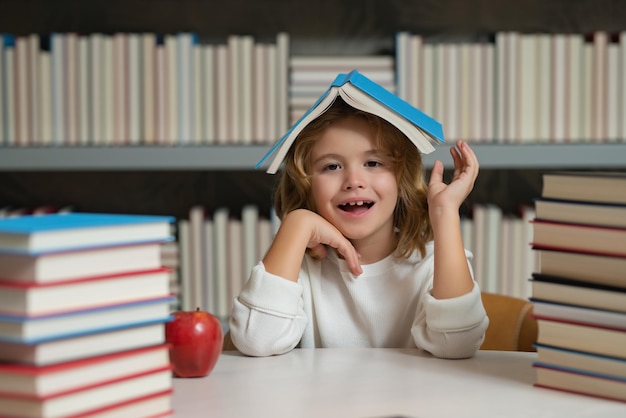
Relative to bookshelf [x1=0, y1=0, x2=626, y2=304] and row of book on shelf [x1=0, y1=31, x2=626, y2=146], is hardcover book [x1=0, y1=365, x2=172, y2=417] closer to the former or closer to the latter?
row of book on shelf [x1=0, y1=31, x2=626, y2=146]

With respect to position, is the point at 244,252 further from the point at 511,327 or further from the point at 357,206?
the point at 511,327

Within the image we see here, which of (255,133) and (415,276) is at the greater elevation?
(255,133)

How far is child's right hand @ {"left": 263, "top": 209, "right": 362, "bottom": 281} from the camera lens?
1.32 m

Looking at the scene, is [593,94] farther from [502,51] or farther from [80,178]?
[80,178]

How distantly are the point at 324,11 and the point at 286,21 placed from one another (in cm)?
12

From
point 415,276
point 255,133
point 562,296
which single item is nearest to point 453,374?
point 562,296

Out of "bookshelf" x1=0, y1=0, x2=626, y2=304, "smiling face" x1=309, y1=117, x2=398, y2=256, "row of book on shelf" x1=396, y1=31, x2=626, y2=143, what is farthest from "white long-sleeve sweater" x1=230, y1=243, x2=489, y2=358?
"bookshelf" x1=0, y1=0, x2=626, y2=304

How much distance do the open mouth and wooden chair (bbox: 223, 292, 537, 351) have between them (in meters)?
0.31

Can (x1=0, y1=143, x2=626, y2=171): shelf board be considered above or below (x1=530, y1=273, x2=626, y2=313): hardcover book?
above

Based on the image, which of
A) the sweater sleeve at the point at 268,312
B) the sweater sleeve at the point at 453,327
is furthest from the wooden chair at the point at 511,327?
the sweater sleeve at the point at 268,312

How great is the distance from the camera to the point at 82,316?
0.77 meters

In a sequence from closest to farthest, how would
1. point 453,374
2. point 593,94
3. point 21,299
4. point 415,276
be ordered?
point 21,299 < point 453,374 < point 415,276 < point 593,94

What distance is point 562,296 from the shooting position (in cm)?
97

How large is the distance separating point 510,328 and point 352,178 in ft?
1.30
